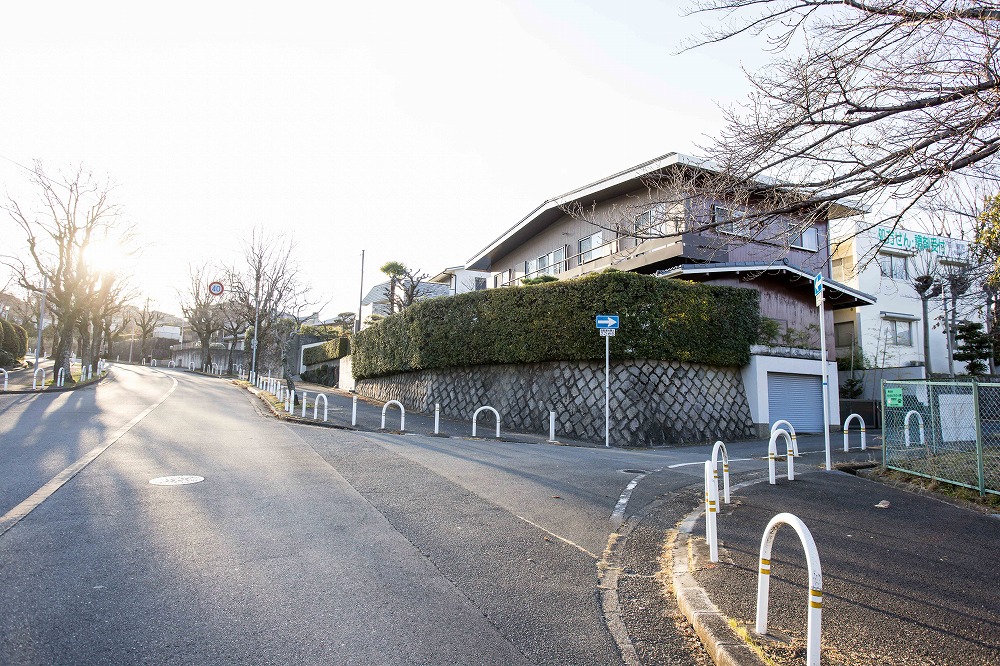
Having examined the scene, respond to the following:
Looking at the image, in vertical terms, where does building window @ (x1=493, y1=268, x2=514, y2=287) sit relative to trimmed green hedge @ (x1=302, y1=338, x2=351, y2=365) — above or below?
above

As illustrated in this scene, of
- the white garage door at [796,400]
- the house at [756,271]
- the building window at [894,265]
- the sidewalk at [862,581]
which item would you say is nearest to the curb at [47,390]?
the house at [756,271]

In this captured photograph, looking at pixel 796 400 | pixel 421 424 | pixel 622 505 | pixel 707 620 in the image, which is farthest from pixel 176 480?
pixel 796 400

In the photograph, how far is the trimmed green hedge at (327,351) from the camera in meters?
36.1

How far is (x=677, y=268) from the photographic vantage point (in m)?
19.6

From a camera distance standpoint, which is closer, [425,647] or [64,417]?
[425,647]

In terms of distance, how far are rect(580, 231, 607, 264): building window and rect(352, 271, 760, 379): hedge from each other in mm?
6114

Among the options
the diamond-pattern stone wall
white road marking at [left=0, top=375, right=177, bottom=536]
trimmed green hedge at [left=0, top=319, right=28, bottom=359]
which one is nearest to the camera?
white road marking at [left=0, top=375, right=177, bottom=536]

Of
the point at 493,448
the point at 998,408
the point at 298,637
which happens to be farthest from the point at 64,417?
the point at 998,408

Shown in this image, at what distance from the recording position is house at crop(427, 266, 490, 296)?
4144cm

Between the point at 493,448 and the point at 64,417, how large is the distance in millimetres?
10600

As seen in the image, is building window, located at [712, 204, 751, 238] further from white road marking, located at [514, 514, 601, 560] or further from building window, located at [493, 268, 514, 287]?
building window, located at [493, 268, 514, 287]

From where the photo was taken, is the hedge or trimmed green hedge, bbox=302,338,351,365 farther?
trimmed green hedge, bbox=302,338,351,365

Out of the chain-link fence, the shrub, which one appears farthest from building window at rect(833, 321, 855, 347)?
the shrub

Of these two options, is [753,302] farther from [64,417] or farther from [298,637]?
[64,417]
